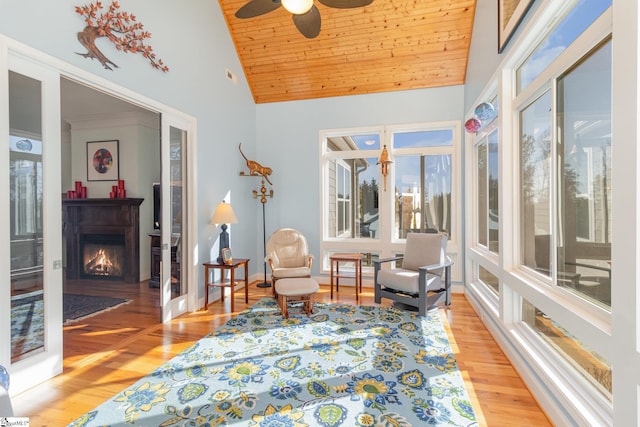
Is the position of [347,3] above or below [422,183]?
above

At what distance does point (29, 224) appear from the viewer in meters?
2.30

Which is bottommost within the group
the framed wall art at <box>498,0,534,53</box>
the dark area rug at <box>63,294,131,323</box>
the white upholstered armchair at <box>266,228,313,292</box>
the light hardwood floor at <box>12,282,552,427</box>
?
the light hardwood floor at <box>12,282,552,427</box>

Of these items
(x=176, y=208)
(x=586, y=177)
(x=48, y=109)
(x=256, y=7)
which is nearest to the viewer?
(x=586, y=177)

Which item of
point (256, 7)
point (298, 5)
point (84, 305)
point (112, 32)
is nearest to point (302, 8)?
point (298, 5)

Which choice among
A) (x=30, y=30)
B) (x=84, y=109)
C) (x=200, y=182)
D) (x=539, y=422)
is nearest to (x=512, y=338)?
(x=539, y=422)

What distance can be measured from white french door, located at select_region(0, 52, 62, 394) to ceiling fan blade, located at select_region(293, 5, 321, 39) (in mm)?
2067

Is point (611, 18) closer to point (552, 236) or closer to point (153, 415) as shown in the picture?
point (552, 236)

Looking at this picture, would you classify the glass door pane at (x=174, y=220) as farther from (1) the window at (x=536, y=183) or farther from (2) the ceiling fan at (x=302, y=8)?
(1) the window at (x=536, y=183)

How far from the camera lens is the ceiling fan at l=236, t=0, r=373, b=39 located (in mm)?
2480

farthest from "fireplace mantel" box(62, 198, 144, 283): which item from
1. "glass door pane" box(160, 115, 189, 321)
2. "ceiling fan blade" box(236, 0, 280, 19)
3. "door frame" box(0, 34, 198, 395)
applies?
"ceiling fan blade" box(236, 0, 280, 19)

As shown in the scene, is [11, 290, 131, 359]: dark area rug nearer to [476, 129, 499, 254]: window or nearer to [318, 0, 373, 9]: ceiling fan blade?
[318, 0, 373, 9]: ceiling fan blade

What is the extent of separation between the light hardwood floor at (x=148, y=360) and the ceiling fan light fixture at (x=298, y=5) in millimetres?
3177

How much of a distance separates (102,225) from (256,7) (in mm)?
4827

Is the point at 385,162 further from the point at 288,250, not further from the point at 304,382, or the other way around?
the point at 304,382
